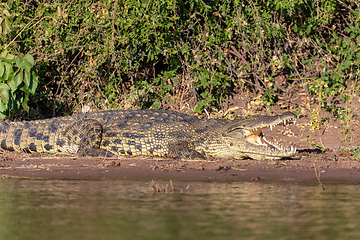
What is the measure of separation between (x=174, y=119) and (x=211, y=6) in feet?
9.12

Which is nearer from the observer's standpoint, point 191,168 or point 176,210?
point 176,210

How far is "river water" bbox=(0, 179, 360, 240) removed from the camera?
334 cm

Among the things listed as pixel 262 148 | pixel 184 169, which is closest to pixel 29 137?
pixel 184 169

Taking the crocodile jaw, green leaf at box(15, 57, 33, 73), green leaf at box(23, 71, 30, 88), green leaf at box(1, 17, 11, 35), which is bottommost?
the crocodile jaw

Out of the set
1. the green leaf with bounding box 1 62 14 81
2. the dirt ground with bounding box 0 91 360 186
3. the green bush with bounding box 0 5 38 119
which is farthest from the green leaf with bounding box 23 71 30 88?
the dirt ground with bounding box 0 91 360 186

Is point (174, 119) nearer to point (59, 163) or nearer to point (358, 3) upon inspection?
point (59, 163)

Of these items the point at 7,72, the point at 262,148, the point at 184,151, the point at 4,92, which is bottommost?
the point at 184,151

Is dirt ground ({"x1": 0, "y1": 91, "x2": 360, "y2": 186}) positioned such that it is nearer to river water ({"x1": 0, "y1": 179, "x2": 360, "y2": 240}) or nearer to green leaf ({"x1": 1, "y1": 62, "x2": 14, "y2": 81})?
river water ({"x1": 0, "y1": 179, "x2": 360, "y2": 240})

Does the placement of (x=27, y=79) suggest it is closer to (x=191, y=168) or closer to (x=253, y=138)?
(x=191, y=168)

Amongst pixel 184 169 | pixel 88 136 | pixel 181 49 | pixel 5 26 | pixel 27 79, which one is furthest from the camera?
pixel 181 49

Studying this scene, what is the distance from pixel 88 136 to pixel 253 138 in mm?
2229

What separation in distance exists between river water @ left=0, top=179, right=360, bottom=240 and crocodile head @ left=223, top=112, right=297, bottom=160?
1.51m

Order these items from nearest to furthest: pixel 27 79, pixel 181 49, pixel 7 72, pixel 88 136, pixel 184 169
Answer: pixel 184 169, pixel 88 136, pixel 7 72, pixel 27 79, pixel 181 49

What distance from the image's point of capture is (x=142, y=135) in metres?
7.37
